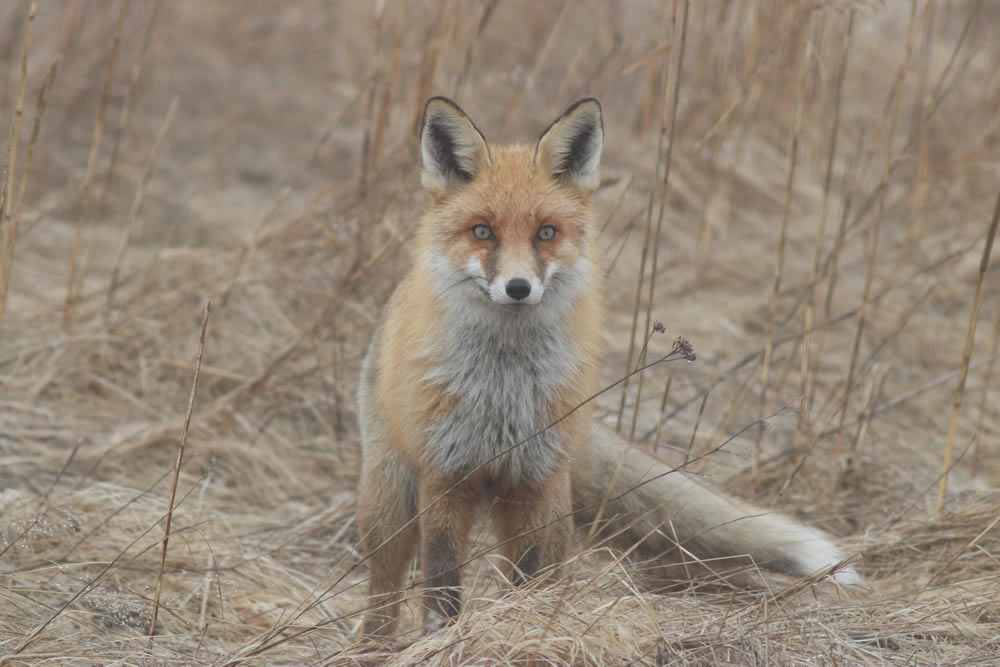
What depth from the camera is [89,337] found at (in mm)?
4488

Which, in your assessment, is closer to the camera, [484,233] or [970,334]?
[484,233]

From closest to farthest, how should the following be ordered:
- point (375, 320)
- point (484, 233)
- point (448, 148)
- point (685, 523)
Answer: point (484, 233) < point (448, 148) < point (685, 523) < point (375, 320)

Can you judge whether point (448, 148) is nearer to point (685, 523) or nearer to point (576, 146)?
point (576, 146)

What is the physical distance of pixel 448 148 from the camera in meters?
2.77

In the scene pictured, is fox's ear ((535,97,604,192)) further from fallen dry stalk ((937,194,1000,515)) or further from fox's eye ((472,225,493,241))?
fallen dry stalk ((937,194,1000,515))

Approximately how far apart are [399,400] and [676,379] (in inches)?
106

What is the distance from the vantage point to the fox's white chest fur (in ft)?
8.65

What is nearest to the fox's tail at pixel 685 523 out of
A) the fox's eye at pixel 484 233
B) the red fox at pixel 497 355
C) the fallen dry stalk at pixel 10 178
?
the red fox at pixel 497 355

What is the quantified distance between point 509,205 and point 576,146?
1.15 feet

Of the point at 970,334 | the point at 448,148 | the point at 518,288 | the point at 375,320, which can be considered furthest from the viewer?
the point at 375,320

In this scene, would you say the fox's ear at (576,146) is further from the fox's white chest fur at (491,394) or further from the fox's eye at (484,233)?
the fox's white chest fur at (491,394)

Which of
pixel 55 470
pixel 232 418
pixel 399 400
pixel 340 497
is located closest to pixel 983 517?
pixel 399 400

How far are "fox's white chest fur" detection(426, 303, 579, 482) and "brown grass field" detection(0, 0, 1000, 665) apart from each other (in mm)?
346

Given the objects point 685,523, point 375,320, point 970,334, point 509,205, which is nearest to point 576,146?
point 509,205
